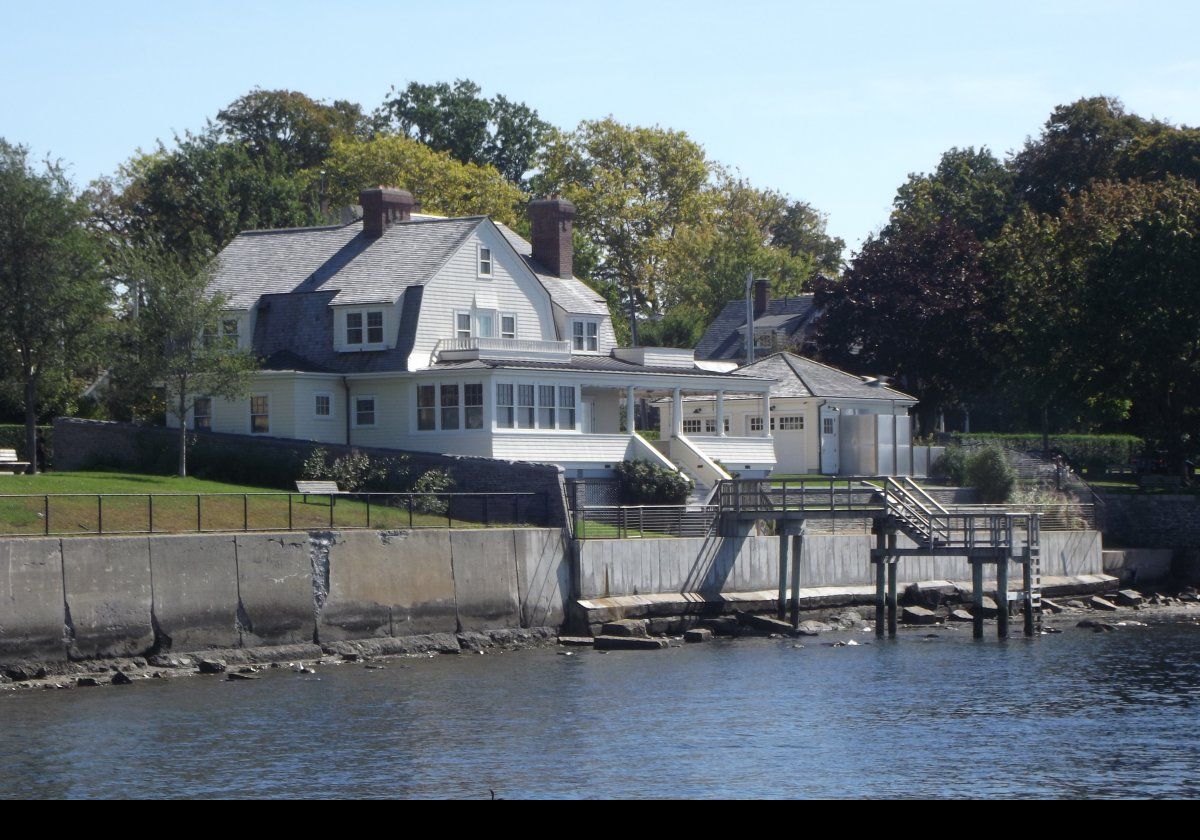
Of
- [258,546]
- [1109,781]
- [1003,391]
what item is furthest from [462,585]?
[1003,391]

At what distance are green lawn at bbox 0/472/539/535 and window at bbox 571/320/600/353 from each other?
15432mm

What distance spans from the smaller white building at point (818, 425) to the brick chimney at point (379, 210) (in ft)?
41.4

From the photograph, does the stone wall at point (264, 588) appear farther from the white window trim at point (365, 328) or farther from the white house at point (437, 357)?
the white window trim at point (365, 328)

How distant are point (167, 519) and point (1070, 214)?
4539 centimetres

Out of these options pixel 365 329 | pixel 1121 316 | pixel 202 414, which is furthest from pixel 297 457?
pixel 1121 316

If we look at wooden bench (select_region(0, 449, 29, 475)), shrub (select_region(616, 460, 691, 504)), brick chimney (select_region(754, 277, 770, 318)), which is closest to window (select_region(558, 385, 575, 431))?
shrub (select_region(616, 460, 691, 504))

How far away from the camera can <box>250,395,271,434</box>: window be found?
52344 millimetres

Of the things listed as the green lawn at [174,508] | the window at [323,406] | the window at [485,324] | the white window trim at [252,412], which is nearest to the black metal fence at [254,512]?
the green lawn at [174,508]

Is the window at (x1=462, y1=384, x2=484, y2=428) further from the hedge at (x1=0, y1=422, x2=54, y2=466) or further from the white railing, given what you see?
the hedge at (x1=0, y1=422, x2=54, y2=466)

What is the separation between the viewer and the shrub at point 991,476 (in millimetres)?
57094

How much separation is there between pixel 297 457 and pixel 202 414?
25.2 ft

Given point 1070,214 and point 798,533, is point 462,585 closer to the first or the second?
point 798,533

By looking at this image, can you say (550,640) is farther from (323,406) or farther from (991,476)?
(991,476)

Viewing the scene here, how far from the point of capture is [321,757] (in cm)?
2462
